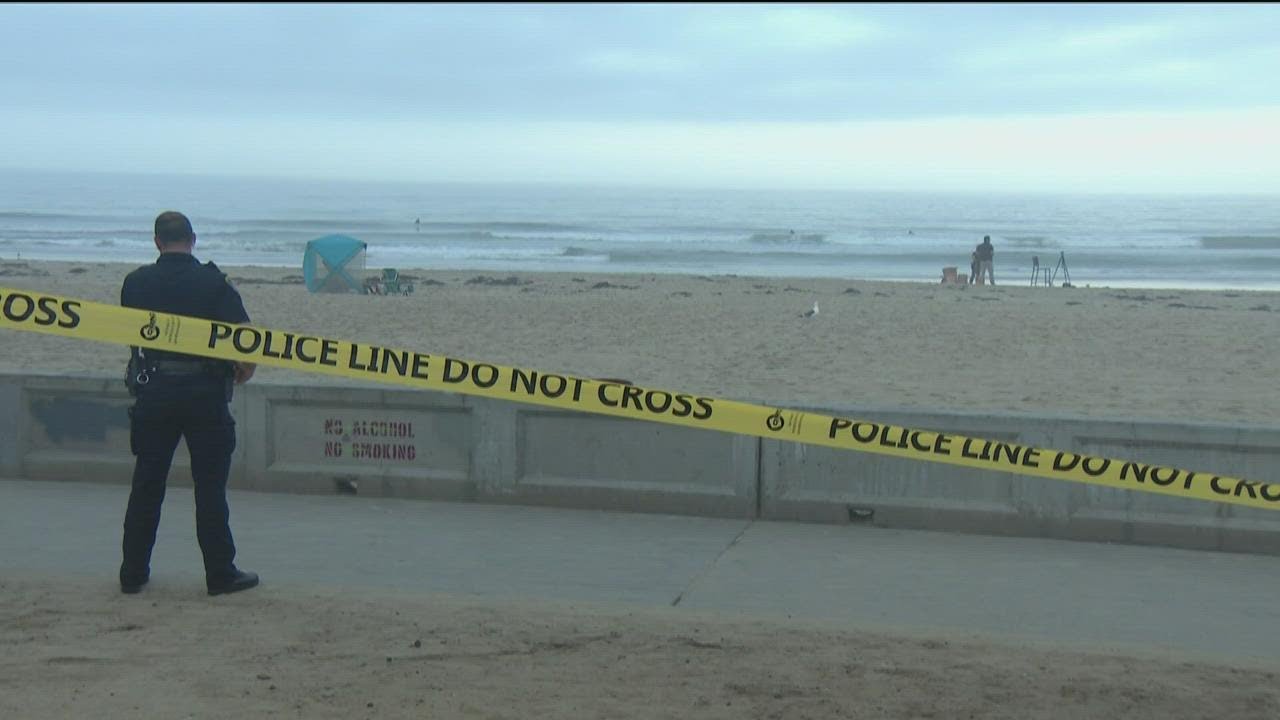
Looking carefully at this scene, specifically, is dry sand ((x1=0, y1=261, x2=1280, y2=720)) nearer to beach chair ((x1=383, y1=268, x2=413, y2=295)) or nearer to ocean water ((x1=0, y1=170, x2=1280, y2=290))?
beach chair ((x1=383, y1=268, x2=413, y2=295))

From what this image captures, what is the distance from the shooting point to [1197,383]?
15.0 metres

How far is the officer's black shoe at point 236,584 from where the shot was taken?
5453mm

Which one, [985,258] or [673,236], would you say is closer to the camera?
[985,258]

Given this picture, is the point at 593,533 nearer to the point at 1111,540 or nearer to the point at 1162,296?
the point at 1111,540

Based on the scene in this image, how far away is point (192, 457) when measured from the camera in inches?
211

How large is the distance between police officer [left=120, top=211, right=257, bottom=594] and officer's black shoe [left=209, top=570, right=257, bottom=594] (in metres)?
0.02

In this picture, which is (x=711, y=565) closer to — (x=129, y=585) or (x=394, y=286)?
(x=129, y=585)

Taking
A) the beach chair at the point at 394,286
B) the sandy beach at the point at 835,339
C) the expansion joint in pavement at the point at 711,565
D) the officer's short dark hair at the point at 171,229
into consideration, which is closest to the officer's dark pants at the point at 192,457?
the officer's short dark hair at the point at 171,229

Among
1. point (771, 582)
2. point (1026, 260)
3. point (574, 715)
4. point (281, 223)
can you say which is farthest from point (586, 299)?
point (281, 223)

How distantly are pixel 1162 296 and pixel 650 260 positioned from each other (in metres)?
21.7

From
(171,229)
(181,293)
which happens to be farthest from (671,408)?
(171,229)

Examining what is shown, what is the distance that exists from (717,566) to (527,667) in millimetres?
1680

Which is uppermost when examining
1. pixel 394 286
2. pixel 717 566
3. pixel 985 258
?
pixel 985 258

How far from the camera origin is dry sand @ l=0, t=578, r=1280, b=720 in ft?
14.0
